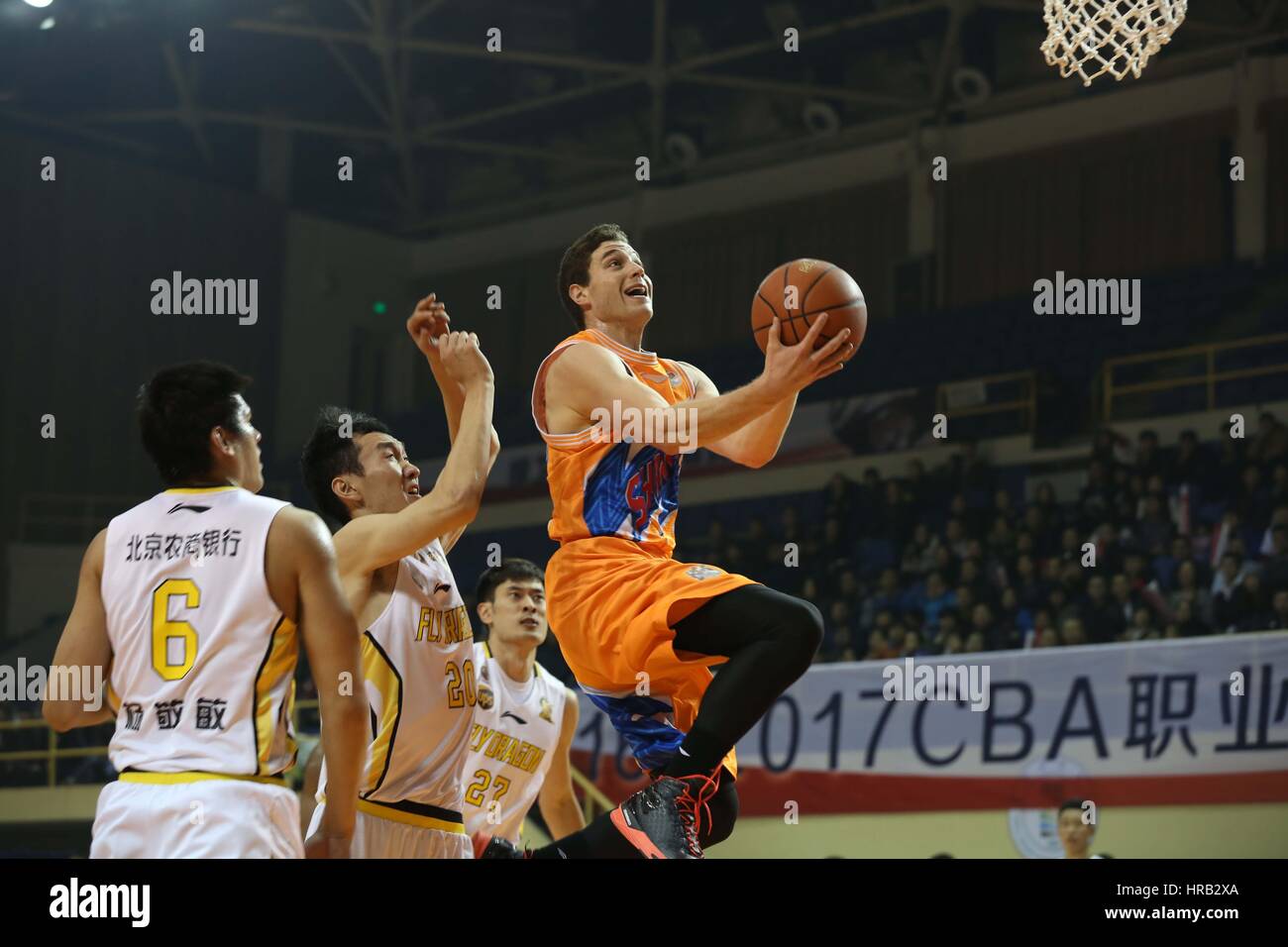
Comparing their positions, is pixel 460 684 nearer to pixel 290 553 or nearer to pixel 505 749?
pixel 290 553

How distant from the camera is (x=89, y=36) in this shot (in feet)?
50.2

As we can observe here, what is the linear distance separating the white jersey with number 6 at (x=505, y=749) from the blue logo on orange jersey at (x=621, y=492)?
1.40 m

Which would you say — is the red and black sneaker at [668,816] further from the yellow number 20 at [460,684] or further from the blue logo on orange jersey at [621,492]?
the blue logo on orange jersey at [621,492]

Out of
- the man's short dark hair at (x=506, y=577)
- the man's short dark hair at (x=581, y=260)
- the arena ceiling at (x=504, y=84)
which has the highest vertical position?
the arena ceiling at (x=504, y=84)

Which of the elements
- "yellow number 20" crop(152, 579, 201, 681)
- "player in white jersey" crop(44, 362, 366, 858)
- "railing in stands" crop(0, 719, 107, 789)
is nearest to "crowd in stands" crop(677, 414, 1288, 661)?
"railing in stands" crop(0, 719, 107, 789)

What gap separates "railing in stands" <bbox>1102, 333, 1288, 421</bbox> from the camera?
41.2ft

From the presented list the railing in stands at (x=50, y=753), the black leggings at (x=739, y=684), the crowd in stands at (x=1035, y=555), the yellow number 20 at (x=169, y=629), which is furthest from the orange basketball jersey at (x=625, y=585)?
the railing in stands at (x=50, y=753)

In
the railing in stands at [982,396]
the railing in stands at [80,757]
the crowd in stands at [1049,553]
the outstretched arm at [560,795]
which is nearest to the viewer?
the outstretched arm at [560,795]

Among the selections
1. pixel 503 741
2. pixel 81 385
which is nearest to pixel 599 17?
pixel 81 385

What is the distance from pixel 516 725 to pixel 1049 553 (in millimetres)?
7311

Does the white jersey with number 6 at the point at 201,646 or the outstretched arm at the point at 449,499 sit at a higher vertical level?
the outstretched arm at the point at 449,499

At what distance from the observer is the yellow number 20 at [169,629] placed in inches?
109
